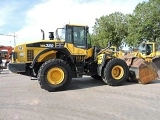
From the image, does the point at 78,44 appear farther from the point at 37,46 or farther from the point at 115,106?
the point at 115,106

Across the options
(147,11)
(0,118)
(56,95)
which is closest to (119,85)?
(56,95)

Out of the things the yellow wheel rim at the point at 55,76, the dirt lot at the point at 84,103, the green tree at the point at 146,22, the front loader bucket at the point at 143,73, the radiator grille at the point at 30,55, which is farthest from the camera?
the green tree at the point at 146,22

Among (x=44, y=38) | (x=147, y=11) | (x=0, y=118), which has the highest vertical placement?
(x=147, y=11)

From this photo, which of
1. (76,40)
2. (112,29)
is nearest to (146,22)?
(112,29)

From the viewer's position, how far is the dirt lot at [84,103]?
21.6 feet

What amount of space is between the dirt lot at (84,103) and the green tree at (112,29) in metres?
38.2

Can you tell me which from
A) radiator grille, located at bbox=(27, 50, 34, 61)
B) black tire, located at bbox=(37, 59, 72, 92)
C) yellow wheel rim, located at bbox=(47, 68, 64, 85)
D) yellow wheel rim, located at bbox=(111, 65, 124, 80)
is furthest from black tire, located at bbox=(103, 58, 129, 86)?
radiator grille, located at bbox=(27, 50, 34, 61)

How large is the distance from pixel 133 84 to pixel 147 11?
1058 inches

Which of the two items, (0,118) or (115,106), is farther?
A: (115,106)

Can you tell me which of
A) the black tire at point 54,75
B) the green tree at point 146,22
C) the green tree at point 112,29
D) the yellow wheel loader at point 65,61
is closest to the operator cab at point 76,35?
the yellow wheel loader at point 65,61

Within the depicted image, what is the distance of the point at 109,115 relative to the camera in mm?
6594

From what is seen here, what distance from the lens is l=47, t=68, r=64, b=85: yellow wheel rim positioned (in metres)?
10.2

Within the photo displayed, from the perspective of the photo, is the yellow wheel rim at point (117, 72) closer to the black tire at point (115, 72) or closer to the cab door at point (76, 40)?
the black tire at point (115, 72)

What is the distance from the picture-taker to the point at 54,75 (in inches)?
407
